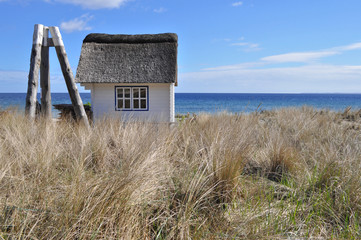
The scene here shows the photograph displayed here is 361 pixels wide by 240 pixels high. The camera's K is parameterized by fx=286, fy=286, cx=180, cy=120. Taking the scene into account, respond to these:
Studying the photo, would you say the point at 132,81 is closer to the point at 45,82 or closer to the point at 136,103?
the point at 136,103

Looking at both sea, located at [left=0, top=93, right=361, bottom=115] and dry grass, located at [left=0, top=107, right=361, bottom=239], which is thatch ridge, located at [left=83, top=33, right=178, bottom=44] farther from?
dry grass, located at [left=0, top=107, right=361, bottom=239]

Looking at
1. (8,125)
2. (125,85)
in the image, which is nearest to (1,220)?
(8,125)

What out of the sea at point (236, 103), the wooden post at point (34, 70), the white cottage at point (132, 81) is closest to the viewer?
the wooden post at point (34, 70)

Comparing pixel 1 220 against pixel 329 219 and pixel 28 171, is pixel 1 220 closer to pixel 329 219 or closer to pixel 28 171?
pixel 28 171

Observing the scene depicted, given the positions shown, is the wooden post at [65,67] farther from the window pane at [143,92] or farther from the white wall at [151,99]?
the window pane at [143,92]

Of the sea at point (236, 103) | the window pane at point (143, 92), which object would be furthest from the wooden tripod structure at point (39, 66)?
the window pane at point (143, 92)

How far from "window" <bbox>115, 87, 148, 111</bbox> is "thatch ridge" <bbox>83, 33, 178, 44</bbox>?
226 cm

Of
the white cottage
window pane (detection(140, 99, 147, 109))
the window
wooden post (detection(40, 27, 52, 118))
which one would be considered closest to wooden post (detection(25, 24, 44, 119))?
wooden post (detection(40, 27, 52, 118))

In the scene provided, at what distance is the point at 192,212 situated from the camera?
101 inches

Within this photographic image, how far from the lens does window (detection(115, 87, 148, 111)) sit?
10.7 meters

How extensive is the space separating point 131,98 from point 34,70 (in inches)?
171

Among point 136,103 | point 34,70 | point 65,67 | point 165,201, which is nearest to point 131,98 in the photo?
point 136,103

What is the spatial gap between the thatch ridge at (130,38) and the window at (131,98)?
2258mm

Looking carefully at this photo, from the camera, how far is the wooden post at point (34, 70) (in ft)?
21.9
